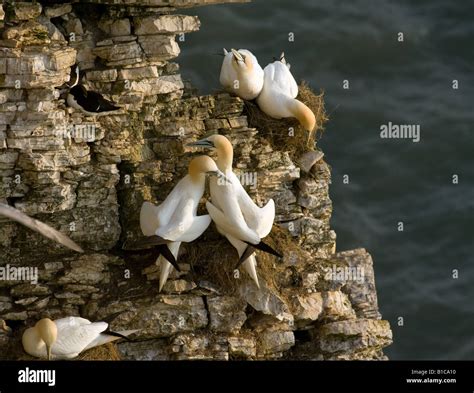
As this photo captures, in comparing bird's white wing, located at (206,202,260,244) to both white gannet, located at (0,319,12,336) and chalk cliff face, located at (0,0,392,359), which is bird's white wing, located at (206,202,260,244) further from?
white gannet, located at (0,319,12,336)

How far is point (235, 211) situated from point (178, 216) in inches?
25.8

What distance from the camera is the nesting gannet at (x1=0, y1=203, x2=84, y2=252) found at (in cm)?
2625

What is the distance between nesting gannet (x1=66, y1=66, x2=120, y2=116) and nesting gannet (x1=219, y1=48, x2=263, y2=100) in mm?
1749

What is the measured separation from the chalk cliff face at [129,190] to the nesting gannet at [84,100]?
102 millimetres

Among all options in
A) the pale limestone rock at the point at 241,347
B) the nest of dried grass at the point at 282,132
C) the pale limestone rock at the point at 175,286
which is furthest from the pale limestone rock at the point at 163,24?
the pale limestone rock at the point at 241,347

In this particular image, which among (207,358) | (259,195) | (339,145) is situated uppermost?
(339,145)

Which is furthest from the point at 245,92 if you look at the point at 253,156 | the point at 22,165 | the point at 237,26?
the point at 237,26

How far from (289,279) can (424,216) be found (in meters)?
11.4

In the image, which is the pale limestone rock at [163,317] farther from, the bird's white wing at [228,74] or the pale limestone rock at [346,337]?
the bird's white wing at [228,74]

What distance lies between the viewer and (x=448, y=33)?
4131 centimetres

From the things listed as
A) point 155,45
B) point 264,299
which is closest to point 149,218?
point 264,299

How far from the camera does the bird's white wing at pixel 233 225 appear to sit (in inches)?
1070

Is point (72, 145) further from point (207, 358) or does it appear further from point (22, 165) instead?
point (207, 358)

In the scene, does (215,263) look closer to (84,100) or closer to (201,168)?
(201,168)
